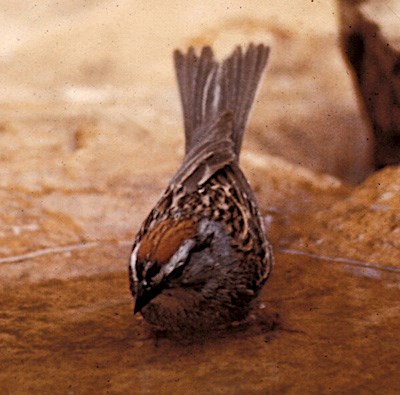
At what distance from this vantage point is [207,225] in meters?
3.68

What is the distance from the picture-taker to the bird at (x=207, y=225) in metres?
3.27

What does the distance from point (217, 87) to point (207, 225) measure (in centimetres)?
150

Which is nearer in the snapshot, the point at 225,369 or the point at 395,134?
the point at 225,369

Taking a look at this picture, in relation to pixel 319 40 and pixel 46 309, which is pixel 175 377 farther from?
pixel 319 40

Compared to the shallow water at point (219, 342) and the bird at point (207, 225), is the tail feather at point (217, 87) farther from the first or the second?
the shallow water at point (219, 342)

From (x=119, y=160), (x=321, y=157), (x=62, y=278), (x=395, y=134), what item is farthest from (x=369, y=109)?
(x=62, y=278)

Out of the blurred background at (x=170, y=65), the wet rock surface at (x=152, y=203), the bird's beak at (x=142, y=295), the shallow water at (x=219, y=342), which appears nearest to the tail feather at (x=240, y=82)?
the wet rock surface at (x=152, y=203)

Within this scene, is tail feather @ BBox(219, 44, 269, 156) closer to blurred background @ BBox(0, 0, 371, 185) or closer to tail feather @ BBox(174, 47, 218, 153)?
tail feather @ BBox(174, 47, 218, 153)

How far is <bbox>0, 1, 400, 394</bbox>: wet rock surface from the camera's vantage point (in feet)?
10.6

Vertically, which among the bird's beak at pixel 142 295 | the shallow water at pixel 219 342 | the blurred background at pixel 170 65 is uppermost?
the blurred background at pixel 170 65

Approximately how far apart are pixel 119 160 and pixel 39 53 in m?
3.15

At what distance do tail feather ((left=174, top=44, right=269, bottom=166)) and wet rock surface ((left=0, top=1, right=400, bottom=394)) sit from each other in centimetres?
56

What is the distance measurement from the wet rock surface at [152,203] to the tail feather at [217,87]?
555mm

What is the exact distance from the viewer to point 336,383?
299 centimetres
